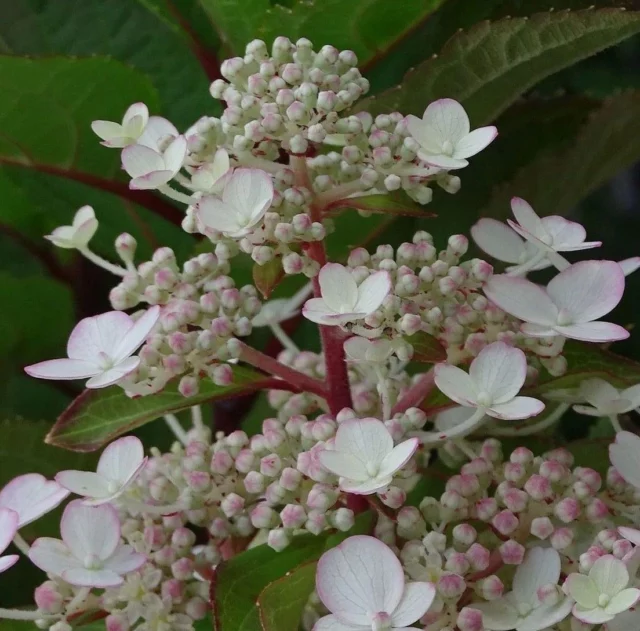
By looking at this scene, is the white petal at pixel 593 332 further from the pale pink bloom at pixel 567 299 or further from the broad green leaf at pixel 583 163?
the broad green leaf at pixel 583 163

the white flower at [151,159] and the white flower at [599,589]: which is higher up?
the white flower at [151,159]

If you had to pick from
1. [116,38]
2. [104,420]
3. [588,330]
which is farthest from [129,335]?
[116,38]

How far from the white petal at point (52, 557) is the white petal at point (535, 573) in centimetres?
24

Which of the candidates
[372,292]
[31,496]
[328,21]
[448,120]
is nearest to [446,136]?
[448,120]

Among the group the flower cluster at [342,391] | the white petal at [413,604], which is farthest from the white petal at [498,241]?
the white petal at [413,604]

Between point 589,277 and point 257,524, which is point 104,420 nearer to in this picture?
→ point 257,524

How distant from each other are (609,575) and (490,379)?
11 centimetres

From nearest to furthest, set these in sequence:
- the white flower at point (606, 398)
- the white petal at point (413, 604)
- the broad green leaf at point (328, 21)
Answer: the white petal at point (413, 604)
the white flower at point (606, 398)
the broad green leaf at point (328, 21)

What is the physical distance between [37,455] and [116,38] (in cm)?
39

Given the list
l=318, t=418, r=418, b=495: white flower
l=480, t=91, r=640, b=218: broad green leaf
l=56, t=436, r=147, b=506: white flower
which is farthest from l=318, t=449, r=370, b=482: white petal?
l=480, t=91, r=640, b=218: broad green leaf

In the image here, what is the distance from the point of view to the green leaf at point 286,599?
0.43m

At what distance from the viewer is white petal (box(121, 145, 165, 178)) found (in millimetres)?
459

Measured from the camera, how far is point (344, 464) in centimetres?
41

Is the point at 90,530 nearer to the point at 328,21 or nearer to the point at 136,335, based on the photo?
the point at 136,335
